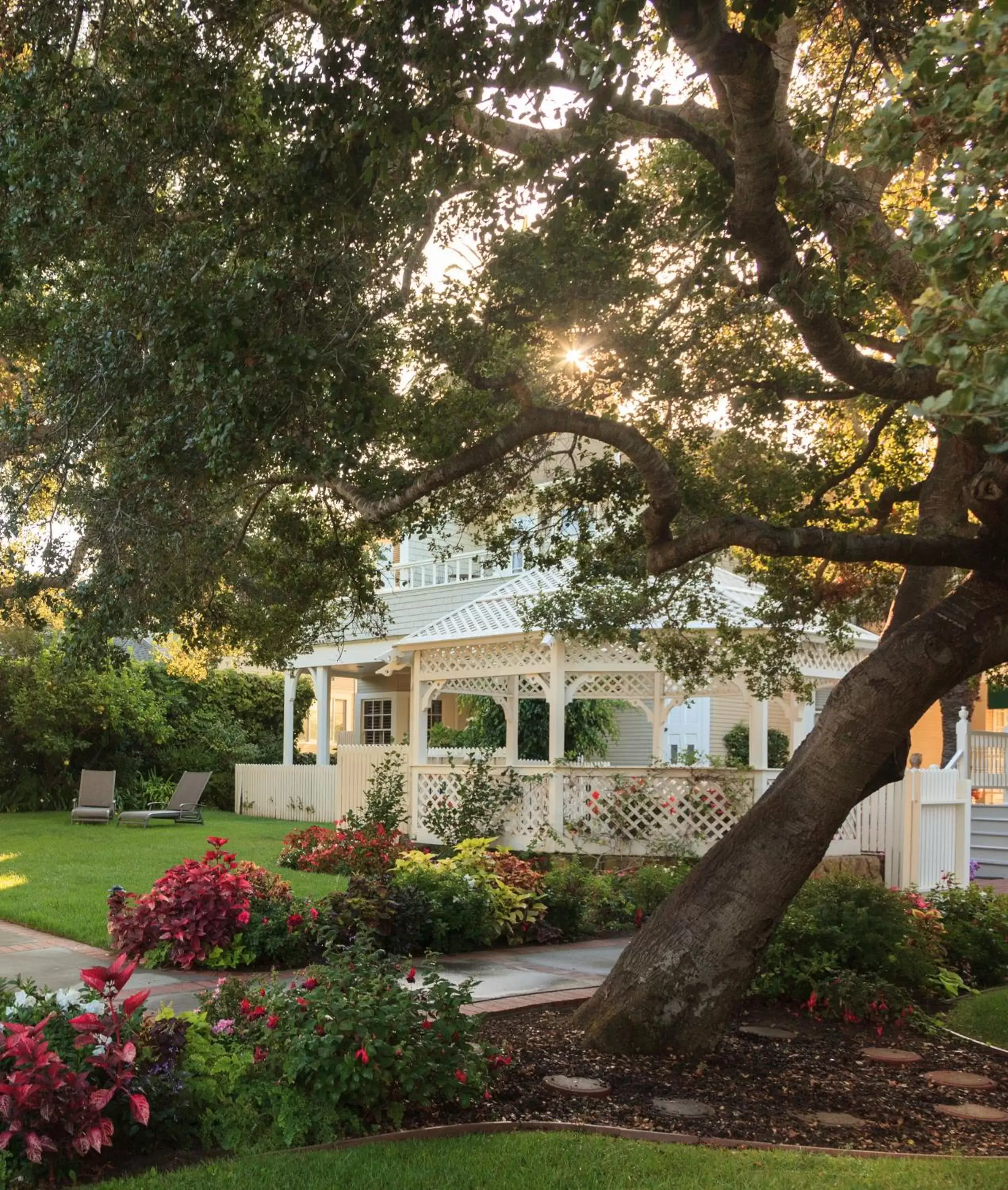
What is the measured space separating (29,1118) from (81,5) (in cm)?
634

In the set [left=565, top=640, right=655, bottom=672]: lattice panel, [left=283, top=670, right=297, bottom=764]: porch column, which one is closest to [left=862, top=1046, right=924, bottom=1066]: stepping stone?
[left=565, top=640, right=655, bottom=672]: lattice panel

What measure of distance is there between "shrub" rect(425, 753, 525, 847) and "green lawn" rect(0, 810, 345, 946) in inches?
85.8

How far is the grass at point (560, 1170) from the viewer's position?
4953mm

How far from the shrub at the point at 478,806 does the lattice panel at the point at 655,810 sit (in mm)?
1010

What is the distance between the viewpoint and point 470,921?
11.1 m

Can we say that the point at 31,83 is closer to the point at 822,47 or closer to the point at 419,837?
the point at 822,47

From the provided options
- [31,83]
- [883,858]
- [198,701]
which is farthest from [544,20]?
[198,701]

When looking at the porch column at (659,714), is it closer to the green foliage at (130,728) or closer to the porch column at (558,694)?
the porch column at (558,694)

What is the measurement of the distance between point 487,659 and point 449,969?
8.39 metres

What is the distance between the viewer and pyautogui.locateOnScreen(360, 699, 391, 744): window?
1131 inches

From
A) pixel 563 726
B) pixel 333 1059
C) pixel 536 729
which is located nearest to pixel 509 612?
pixel 563 726

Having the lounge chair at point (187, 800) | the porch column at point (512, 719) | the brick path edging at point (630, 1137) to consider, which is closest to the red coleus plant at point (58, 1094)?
the brick path edging at point (630, 1137)

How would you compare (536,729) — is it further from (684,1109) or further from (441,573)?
(684,1109)

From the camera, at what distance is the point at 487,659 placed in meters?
18.3
